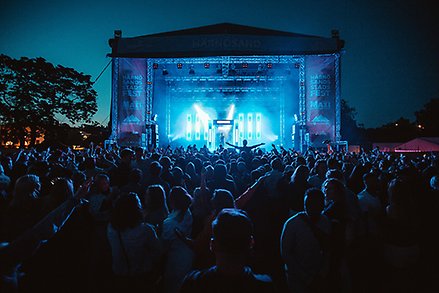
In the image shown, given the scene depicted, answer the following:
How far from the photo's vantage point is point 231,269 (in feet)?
4.87

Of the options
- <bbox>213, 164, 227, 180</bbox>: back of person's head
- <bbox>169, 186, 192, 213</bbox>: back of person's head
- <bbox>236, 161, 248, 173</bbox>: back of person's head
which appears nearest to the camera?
<bbox>169, 186, 192, 213</bbox>: back of person's head

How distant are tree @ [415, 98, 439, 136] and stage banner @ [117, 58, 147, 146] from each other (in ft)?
160

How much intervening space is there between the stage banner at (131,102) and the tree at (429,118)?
48.8 m

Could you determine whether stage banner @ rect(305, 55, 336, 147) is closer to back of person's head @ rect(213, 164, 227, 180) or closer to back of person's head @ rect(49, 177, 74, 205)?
back of person's head @ rect(213, 164, 227, 180)

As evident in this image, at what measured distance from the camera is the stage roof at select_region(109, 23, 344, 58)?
60.2 ft

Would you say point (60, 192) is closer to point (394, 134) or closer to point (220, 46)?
point (220, 46)

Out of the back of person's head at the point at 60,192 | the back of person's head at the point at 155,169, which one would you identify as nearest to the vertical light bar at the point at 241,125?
the back of person's head at the point at 155,169

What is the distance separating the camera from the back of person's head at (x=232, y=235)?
58.7 inches

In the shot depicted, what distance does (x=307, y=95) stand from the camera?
63.9 feet

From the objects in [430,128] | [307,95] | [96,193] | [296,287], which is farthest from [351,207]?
[430,128]

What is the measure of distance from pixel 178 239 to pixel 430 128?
59044 millimetres

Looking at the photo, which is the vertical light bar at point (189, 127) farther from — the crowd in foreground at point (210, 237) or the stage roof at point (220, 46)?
the crowd in foreground at point (210, 237)

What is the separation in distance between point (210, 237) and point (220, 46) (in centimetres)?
1684

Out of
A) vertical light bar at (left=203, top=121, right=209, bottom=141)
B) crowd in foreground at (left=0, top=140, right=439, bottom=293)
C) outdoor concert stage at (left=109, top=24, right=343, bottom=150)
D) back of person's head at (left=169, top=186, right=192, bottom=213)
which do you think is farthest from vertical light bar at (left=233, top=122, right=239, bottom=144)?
back of person's head at (left=169, top=186, right=192, bottom=213)
